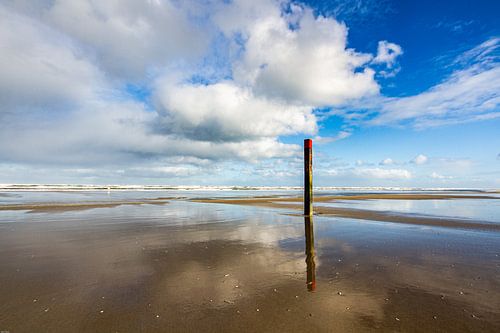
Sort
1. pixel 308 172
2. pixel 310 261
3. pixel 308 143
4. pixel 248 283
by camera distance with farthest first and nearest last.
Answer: pixel 308 172, pixel 308 143, pixel 310 261, pixel 248 283

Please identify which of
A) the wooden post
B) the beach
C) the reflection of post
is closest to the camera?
the beach

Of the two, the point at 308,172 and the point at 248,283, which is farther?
the point at 308,172

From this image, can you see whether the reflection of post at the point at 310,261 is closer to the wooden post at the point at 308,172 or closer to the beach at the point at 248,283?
the beach at the point at 248,283

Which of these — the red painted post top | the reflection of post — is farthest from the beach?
the red painted post top

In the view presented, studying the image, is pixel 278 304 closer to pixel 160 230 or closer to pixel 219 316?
pixel 219 316

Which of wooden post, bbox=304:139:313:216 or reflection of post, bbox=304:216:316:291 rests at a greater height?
wooden post, bbox=304:139:313:216

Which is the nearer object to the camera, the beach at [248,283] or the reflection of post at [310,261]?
the beach at [248,283]

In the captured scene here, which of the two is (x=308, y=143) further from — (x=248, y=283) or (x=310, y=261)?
(x=248, y=283)

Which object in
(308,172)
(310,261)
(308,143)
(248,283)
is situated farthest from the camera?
(308,172)

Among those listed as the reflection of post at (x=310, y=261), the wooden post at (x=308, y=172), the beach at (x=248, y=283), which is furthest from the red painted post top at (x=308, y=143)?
the beach at (x=248, y=283)

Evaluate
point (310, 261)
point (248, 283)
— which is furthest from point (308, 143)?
point (248, 283)

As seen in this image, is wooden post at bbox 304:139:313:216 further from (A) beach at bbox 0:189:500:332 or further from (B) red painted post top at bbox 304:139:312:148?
(A) beach at bbox 0:189:500:332

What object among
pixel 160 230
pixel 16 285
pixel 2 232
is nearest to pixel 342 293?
pixel 16 285

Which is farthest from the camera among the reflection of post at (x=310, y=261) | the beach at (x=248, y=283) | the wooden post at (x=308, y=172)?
the wooden post at (x=308, y=172)
